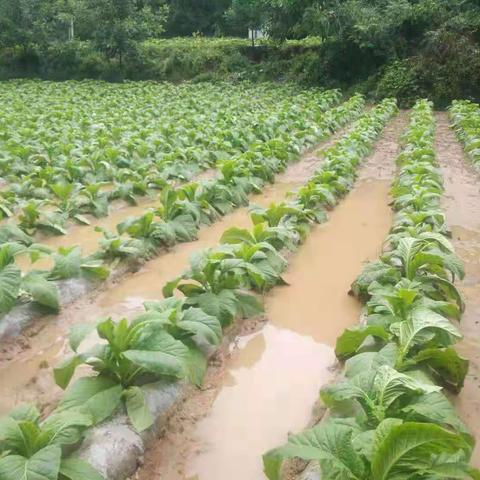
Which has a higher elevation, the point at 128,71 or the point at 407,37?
the point at 407,37

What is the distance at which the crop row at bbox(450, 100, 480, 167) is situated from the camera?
10.2 metres

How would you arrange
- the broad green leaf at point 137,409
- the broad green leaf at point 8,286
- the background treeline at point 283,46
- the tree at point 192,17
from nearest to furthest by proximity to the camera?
the broad green leaf at point 137,409 < the broad green leaf at point 8,286 < the background treeline at point 283,46 < the tree at point 192,17

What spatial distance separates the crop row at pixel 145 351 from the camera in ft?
8.55

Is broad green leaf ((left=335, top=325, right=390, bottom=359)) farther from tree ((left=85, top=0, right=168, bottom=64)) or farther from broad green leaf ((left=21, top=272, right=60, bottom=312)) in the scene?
tree ((left=85, top=0, right=168, bottom=64))

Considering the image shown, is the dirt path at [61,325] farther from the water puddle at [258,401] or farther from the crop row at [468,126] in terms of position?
the crop row at [468,126]

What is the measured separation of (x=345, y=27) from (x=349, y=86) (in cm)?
205

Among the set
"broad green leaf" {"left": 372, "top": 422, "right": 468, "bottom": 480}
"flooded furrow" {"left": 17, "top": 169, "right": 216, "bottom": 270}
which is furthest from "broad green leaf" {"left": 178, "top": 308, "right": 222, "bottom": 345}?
"flooded furrow" {"left": 17, "top": 169, "right": 216, "bottom": 270}

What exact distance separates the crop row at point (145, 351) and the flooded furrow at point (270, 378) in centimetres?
19

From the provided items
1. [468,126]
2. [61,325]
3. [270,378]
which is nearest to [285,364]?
[270,378]

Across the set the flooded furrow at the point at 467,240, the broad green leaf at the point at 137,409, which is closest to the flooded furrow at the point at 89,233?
the broad green leaf at the point at 137,409

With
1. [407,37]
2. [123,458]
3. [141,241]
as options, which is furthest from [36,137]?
[407,37]

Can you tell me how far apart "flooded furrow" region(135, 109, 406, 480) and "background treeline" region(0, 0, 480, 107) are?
1412 centimetres

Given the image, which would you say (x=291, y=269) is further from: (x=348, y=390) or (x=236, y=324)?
(x=348, y=390)

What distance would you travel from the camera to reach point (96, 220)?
7.03 meters
